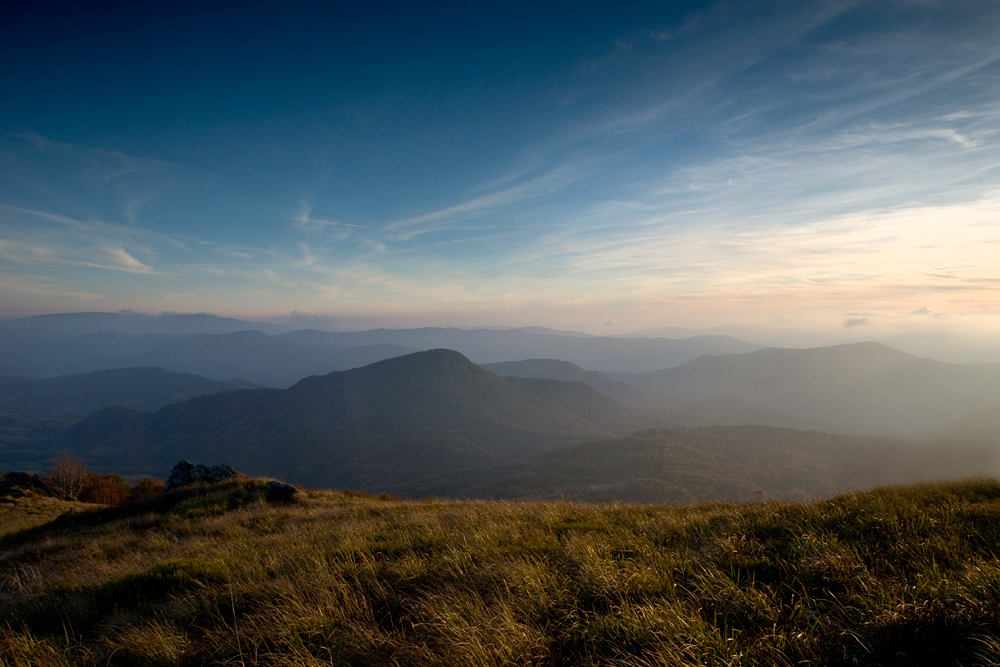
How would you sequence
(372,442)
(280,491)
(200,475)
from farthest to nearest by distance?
1. (372,442)
2. (200,475)
3. (280,491)

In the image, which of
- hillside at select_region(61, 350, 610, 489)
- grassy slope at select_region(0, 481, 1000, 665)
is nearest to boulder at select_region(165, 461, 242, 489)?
grassy slope at select_region(0, 481, 1000, 665)

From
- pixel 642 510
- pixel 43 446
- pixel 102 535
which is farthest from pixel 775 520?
pixel 43 446

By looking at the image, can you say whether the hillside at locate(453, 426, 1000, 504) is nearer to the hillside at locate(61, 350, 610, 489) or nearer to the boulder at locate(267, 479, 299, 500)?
the hillside at locate(61, 350, 610, 489)

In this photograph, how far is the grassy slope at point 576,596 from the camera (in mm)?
2811

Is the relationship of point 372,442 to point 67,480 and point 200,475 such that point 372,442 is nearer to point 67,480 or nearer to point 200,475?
point 67,480

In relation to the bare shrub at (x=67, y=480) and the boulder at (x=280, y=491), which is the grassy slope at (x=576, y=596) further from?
the bare shrub at (x=67, y=480)

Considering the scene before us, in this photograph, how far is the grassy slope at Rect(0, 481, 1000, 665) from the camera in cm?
281

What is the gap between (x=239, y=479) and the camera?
18734 millimetres

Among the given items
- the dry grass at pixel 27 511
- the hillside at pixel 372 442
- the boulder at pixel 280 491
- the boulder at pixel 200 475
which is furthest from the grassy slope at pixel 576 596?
the hillside at pixel 372 442

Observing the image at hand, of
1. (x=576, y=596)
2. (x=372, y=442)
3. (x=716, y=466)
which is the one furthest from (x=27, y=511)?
(x=372, y=442)

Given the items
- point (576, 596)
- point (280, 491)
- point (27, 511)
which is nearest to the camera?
point (576, 596)

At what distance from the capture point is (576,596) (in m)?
3.85

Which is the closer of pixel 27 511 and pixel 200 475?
pixel 27 511

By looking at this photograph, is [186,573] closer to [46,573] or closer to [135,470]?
[46,573]
